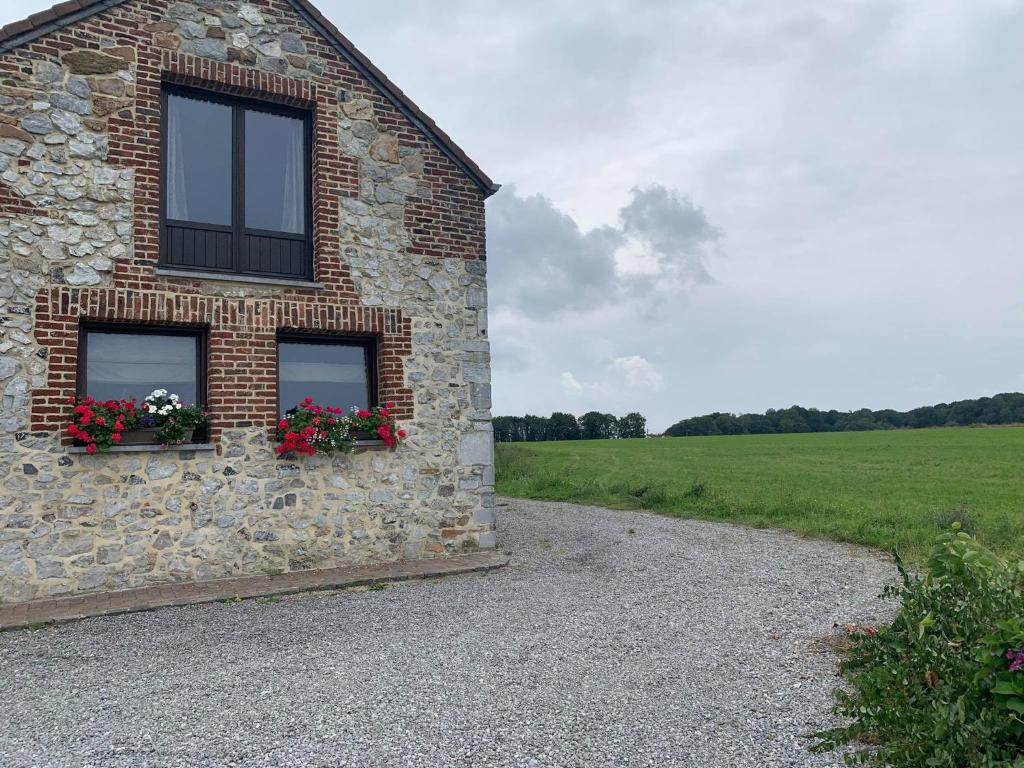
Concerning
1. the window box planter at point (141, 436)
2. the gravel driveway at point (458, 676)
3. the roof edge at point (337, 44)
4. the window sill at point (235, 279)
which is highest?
the roof edge at point (337, 44)

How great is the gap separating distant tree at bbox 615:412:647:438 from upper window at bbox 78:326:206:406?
163ft

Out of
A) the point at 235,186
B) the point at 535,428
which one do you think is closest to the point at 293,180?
the point at 235,186

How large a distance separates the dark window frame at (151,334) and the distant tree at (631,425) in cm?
4972

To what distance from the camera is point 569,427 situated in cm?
5219

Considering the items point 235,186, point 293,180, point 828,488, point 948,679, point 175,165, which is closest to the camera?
point 948,679

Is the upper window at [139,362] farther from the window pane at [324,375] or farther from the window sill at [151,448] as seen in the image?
the window pane at [324,375]

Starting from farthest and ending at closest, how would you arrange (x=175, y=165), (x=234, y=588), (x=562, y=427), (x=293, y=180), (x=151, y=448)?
(x=562, y=427)
(x=293, y=180)
(x=175, y=165)
(x=151, y=448)
(x=234, y=588)

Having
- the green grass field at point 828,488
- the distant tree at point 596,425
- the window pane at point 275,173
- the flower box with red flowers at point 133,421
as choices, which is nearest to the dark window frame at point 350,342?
the flower box with red flowers at point 133,421

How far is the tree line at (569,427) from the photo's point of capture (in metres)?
43.6

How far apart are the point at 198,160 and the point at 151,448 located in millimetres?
3453

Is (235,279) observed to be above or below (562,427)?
above

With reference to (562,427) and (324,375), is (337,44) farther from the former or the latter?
(562,427)

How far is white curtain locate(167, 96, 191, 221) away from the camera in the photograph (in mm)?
8180

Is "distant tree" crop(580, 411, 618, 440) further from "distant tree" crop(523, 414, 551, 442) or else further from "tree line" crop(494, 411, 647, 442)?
"distant tree" crop(523, 414, 551, 442)
